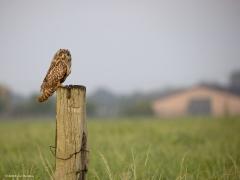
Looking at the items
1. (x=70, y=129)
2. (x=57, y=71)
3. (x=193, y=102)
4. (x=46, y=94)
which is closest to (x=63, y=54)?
(x=57, y=71)

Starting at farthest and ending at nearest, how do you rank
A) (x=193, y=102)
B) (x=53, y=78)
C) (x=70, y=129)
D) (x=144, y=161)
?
(x=193, y=102), (x=144, y=161), (x=53, y=78), (x=70, y=129)

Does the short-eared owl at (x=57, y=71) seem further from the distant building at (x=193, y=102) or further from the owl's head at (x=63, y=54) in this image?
the distant building at (x=193, y=102)

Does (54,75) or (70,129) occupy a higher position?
(54,75)

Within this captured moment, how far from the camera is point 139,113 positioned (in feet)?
154

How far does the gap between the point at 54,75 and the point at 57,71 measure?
0.15 feet

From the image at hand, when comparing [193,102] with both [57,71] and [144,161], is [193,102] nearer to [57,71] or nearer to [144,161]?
[144,161]

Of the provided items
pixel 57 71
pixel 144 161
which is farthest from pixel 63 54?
pixel 144 161

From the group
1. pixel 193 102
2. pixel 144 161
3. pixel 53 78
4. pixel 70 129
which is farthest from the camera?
pixel 193 102

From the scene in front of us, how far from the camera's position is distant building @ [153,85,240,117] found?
4422 centimetres

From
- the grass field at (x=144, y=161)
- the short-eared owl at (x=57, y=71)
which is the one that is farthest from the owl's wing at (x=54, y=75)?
the grass field at (x=144, y=161)

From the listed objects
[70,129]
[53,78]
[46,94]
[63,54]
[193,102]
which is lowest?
[70,129]

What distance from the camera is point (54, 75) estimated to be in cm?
380

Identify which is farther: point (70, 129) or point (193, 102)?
point (193, 102)

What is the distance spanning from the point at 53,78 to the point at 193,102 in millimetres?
42063
